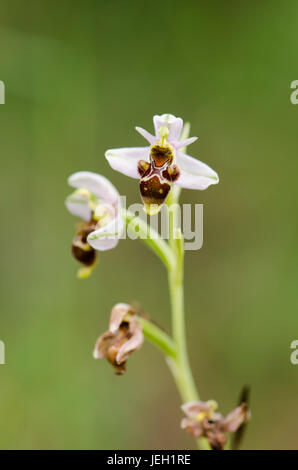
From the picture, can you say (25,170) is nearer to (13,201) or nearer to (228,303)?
(13,201)

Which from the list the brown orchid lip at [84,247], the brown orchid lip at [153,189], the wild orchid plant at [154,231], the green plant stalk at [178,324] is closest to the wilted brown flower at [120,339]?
the wild orchid plant at [154,231]

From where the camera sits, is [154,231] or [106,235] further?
[154,231]

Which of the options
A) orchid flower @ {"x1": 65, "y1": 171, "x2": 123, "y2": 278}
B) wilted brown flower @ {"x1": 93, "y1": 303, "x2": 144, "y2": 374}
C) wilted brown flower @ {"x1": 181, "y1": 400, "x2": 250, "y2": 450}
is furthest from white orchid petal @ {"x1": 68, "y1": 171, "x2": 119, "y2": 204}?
wilted brown flower @ {"x1": 181, "y1": 400, "x2": 250, "y2": 450}

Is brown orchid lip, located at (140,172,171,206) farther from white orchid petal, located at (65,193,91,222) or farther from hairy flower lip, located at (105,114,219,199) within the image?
white orchid petal, located at (65,193,91,222)

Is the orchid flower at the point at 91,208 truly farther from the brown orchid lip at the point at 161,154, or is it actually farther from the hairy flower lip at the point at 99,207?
the brown orchid lip at the point at 161,154

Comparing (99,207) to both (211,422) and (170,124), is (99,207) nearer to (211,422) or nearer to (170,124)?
(170,124)

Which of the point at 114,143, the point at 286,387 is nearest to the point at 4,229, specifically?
the point at 114,143

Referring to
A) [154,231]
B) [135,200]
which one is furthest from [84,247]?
[135,200]
